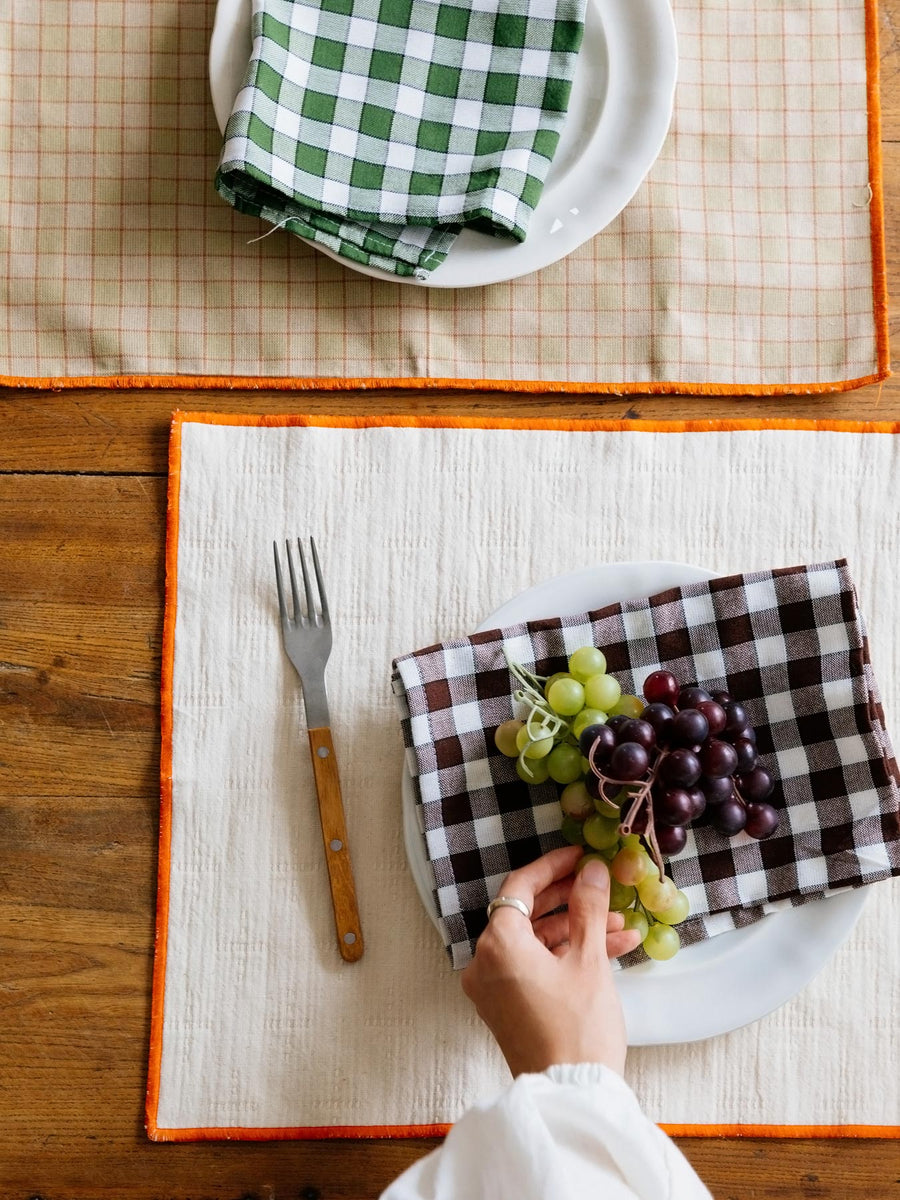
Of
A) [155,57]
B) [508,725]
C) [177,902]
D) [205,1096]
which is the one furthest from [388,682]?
[155,57]

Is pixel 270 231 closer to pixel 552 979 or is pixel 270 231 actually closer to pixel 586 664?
pixel 586 664

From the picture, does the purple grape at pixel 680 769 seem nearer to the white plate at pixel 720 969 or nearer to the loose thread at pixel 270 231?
the white plate at pixel 720 969

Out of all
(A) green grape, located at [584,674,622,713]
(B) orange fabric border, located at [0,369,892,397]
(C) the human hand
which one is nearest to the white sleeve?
(C) the human hand

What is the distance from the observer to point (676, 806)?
61cm

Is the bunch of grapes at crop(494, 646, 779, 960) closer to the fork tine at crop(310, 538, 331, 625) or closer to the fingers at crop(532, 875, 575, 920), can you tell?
the fingers at crop(532, 875, 575, 920)

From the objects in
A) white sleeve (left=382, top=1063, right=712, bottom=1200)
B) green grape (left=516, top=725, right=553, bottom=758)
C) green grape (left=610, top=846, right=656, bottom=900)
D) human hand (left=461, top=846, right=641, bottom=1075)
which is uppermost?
green grape (left=516, top=725, right=553, bottom=758)

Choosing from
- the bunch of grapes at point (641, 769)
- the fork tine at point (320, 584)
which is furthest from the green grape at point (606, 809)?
the fork tine at point (320, 584)

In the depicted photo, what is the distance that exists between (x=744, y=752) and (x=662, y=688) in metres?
0.07

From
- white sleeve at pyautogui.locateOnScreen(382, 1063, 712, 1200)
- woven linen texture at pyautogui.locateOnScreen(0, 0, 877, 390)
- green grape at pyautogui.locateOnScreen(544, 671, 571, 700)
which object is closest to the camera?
white sleeve at pyautogui.locateOnScreen(382, 1063, 712, 1200)

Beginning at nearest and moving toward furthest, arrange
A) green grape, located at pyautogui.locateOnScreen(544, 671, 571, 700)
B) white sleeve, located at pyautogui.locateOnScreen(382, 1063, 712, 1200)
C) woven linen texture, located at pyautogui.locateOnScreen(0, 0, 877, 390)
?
1. white sleeve, located at pyautogui.locateOnScreen(382, 1063, 712, 1200)
2. green grape, located at pyautogui.locateOnScreen(544, 671, 571, 700)
3. woven linen texture, located at pyautogui.locateOnScreen(0, 0, 877, 390)

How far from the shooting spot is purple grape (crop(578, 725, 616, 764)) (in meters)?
0.62

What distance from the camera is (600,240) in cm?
81

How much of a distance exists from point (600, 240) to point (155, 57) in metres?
0.39

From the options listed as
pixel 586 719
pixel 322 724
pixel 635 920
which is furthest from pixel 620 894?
Answer: pixel 322 724
